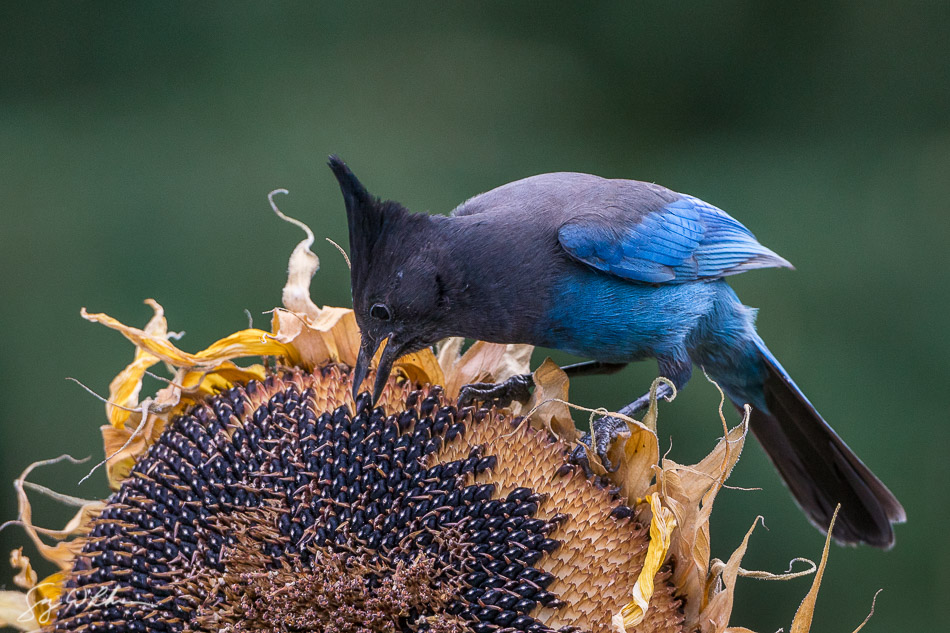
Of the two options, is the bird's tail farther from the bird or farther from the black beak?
the black beak

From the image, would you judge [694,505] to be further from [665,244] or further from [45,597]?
[45,597]

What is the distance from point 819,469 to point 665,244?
816 mm

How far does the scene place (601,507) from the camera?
6.70 feet

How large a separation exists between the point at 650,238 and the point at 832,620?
6.65 ft

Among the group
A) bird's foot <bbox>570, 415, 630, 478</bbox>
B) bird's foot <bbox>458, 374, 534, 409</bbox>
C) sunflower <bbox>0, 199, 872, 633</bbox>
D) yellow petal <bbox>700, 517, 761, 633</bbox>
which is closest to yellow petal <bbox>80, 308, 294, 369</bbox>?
sunflower <bbox>0, 199, 872, 633</bbox>

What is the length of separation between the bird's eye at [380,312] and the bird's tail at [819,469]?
4.27 ft

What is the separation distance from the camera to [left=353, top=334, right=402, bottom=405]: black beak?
2.16 metres

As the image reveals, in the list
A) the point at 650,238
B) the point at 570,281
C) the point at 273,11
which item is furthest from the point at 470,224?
the point at 273,11

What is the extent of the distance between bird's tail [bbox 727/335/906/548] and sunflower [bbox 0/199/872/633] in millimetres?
959

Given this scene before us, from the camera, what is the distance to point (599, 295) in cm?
258

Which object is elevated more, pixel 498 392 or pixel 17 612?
pixel 498 392

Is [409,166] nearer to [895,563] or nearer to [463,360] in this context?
[463,360]

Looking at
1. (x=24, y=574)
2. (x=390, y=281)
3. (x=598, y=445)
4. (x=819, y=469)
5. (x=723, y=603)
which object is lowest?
(x=819, y=469)

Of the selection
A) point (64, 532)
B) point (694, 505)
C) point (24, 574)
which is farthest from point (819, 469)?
point (24, 574)
